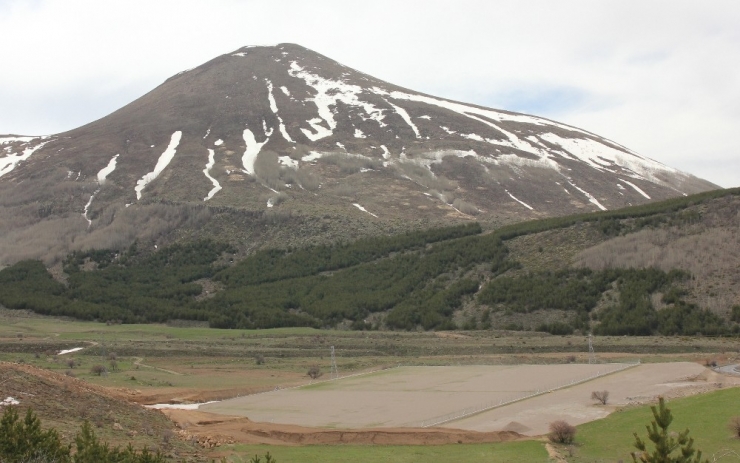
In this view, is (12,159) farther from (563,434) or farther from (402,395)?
(563,434)

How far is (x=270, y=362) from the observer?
45250 mm

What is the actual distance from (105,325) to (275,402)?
125ft

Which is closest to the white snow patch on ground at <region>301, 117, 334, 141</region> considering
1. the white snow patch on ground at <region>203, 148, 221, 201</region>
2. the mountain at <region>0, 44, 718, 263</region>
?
the mountain at <region>0, 44, 718, 263</region>

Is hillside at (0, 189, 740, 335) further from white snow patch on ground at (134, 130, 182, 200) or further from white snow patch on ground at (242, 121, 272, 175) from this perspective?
white snow patch on ground at (242, 121, 272, 175)

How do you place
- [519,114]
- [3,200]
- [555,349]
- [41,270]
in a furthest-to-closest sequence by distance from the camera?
1. [519,114]
2. [3,200]
3. [41,270]
4. [555,349]

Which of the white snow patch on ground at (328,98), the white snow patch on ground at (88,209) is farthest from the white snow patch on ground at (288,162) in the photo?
the white snow patch on ground at (88,209)

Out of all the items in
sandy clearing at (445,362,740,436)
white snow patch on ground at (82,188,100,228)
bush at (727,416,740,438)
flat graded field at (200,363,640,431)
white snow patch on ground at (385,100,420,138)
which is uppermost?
white snow patch on ground at (385,100,420,138)

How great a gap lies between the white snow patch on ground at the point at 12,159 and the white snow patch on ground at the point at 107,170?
1545 centimetres

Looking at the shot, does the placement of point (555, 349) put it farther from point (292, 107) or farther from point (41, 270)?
point (292, 107)

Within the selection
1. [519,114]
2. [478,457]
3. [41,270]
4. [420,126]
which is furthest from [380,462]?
[519,114]

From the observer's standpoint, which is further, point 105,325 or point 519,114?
point 519,114

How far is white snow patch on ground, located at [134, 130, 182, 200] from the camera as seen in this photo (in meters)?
102

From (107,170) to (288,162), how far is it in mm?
25944

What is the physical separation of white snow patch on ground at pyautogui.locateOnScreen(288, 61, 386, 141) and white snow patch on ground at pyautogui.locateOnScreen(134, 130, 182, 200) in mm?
20072
